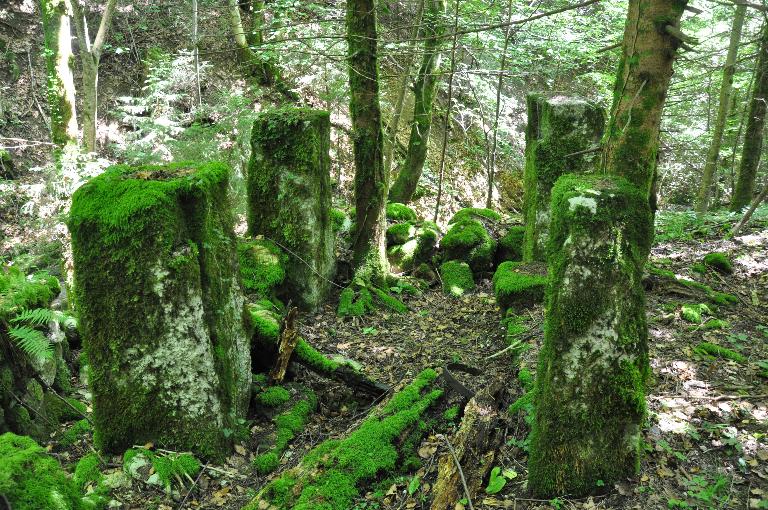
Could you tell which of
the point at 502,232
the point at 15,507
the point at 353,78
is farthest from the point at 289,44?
the point at 15,507

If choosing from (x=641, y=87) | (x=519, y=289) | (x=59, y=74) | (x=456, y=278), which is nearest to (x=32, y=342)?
(x=641, y=87)

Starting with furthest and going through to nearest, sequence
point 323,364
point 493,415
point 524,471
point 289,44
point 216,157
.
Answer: point 289,44
point 216,157
point 323,364
point 493,415
point 524,471

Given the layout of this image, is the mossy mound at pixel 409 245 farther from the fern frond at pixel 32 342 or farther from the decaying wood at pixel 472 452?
the fern frond at pixel 32 342

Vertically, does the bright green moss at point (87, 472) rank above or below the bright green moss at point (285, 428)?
above

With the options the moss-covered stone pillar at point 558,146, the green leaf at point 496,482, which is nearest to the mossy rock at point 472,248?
the moss-covered stone pillar at point 558,146

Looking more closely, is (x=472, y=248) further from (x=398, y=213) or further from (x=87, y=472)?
(x=87, y=472)

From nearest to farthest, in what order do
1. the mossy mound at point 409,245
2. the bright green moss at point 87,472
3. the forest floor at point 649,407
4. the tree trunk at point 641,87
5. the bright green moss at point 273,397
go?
the forest floor at point 649,407, the bright green moss at point 87,472, the tree trunk at point 641,87, the bright green moss at point 273,397, the mossy mound at point 409,245

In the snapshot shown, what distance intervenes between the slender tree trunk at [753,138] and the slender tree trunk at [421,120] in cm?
641

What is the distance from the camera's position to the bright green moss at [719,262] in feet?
24.5

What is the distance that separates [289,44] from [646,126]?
10085 millimetres

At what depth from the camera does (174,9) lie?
15469mm

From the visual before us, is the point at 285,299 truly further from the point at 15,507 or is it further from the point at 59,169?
the point at 15,507

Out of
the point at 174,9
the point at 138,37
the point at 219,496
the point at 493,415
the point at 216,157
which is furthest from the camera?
the point at 174,9

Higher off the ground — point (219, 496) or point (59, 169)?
point (59, 169)
